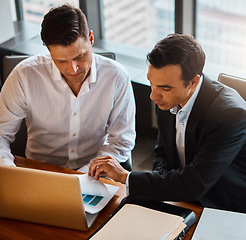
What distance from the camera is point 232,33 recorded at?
3051 millimetres

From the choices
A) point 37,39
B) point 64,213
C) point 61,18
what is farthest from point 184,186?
point 37,39

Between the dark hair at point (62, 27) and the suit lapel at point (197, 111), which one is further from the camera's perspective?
the dark hair at point (62, 27)

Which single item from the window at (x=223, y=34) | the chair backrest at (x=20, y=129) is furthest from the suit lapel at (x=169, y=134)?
the window at (x=223, y=34)

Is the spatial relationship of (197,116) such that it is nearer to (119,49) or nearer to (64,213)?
(64,213)

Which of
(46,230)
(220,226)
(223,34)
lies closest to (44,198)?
(46,230)

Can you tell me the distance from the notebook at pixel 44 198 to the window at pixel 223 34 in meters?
1.68

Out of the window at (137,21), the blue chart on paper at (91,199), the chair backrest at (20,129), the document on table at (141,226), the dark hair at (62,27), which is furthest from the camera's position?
the window at (137,21)

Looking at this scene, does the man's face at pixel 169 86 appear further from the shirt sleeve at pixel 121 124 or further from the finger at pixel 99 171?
the shirt sleeve at pixel 121 124

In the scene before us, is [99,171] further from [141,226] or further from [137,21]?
[137,21]

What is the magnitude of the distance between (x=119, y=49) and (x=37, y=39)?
68 centimetres

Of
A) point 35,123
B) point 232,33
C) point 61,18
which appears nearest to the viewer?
point 61,18

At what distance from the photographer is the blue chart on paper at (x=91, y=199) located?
1.70 meters

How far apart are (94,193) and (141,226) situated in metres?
0.30

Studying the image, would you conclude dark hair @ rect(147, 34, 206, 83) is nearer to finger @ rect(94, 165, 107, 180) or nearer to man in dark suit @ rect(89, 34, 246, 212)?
man in dark suit @ rect(89, 34, 246, 212)
